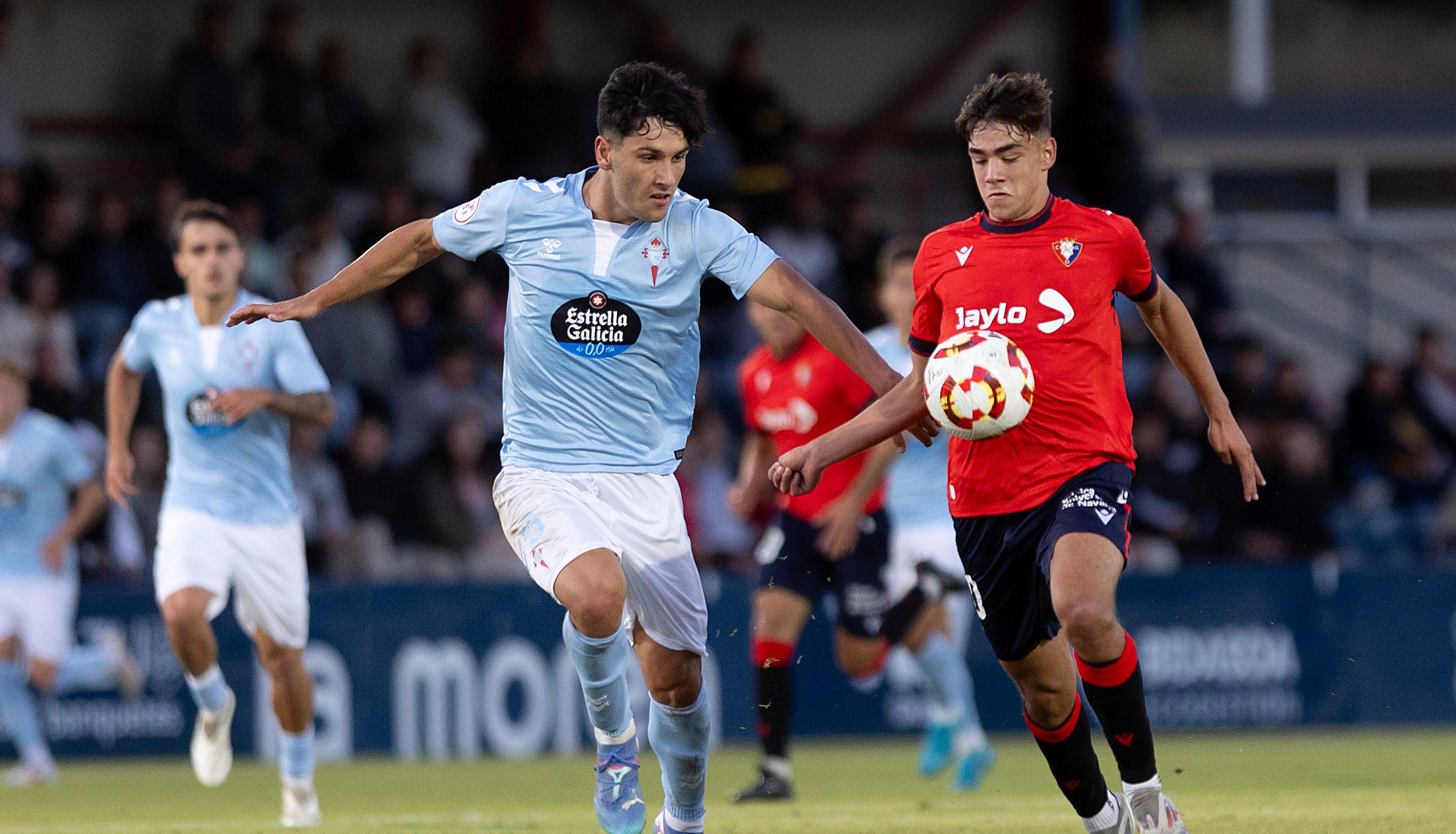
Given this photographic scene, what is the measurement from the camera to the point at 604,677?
6395 millimetres

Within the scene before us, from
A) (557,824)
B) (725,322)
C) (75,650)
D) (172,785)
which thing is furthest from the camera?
(725,322)

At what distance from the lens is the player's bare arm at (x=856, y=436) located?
5945 mm

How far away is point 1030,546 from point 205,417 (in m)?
4.34

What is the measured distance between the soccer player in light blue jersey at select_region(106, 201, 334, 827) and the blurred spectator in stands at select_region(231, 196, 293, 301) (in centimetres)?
530

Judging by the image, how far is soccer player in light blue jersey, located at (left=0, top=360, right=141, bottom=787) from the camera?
1179cm

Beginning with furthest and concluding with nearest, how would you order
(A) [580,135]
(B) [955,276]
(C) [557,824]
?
(A) [580,135]
(C) [557,824]
(B) [955,276]

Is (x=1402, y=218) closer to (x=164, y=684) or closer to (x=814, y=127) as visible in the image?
(x=814, y=127)

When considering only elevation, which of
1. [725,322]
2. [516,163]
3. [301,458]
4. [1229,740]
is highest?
[516,163]

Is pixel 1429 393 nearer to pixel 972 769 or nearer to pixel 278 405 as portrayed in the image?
pixel 972 769

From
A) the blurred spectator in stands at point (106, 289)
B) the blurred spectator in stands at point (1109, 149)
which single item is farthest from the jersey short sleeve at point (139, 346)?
the blurred spectator in stands at point (1109, 149)

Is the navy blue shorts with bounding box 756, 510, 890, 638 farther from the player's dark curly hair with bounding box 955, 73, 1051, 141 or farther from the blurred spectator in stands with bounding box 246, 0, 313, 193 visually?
the blurred spectator in stands with bounding box 246, 0, 313, 193

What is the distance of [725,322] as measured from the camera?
15914mm

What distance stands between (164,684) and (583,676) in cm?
758

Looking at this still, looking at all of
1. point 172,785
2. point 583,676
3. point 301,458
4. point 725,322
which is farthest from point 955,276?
point 725,322
